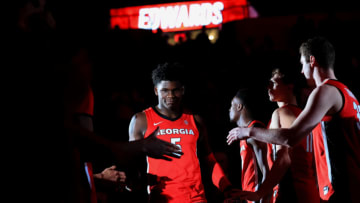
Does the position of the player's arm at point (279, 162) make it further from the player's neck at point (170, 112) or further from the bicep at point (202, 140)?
the player's neck at point (170, 112)

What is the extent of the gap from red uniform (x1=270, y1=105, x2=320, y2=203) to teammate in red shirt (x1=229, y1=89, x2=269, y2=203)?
0.89 ft

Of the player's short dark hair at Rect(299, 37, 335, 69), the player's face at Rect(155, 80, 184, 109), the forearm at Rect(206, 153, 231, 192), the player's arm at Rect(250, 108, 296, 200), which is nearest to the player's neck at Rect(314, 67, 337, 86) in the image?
the player's short dark hair at Rect(299, 37, 335, 69)

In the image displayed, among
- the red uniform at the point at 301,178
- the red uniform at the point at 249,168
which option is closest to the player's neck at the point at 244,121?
the red uniform at the point at 249,168

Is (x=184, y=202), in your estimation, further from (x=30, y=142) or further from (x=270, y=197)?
(x=30, y=142)

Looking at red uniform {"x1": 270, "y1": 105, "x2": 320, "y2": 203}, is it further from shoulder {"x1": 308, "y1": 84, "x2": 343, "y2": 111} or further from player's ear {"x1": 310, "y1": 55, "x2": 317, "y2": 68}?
shoulder {"x1": 308, "y1": 84, "x2": 343, "y2": 111}

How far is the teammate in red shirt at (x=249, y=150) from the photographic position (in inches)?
144

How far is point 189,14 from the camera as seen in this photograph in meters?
13.7

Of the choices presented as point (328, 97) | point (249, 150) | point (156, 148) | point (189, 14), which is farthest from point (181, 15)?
point (156, 148)

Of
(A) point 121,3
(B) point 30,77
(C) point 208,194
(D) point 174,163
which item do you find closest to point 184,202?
(D) point 174,163

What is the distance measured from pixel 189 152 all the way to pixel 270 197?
1.04 m

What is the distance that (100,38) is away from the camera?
2.05 metres

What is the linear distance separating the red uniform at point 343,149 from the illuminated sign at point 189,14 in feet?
36.9

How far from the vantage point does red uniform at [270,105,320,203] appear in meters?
3.33

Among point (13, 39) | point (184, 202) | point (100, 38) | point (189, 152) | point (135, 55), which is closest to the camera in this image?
point (13, 39)
